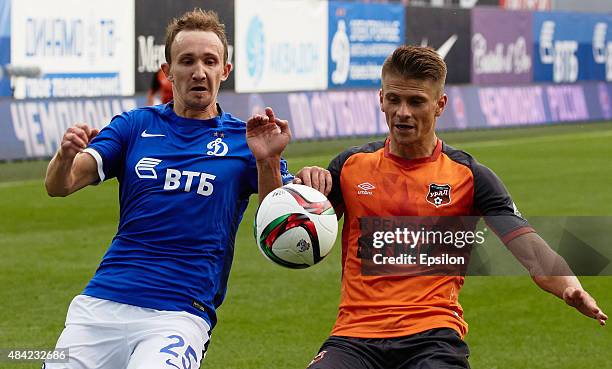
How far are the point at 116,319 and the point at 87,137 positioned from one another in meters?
0.82

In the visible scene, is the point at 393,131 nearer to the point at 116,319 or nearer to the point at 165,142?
the point at 165,142

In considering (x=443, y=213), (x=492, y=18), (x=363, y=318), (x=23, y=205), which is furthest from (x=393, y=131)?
(x=492, y=18)

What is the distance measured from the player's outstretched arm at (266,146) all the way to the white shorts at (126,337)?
682mm

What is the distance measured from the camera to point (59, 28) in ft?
70.1

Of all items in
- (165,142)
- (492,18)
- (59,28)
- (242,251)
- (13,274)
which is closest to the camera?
(165,142)

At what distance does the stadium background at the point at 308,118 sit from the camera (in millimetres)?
10062

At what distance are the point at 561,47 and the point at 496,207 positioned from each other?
104ft

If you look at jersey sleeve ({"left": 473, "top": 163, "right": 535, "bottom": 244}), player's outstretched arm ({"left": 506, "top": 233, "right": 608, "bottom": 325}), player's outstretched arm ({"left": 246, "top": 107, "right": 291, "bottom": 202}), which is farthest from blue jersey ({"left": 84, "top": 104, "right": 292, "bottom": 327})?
player's outstretched arm ({"left": 506, "top": 233, "right": 608, "bottom": 325})

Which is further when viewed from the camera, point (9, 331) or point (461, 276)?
point (9, 331)

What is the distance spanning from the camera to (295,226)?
5809 mm

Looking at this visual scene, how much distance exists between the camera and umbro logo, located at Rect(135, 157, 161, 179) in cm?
604

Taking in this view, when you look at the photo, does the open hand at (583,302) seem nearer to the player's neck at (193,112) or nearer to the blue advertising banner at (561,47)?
the player's neck at (193,112)

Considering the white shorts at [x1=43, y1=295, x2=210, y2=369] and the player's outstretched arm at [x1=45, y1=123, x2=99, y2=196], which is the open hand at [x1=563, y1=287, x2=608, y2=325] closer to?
the white shorts at [x1=43, y1=295, x2=210, y2=369]

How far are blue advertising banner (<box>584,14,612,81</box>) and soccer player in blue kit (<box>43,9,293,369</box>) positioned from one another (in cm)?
3313
